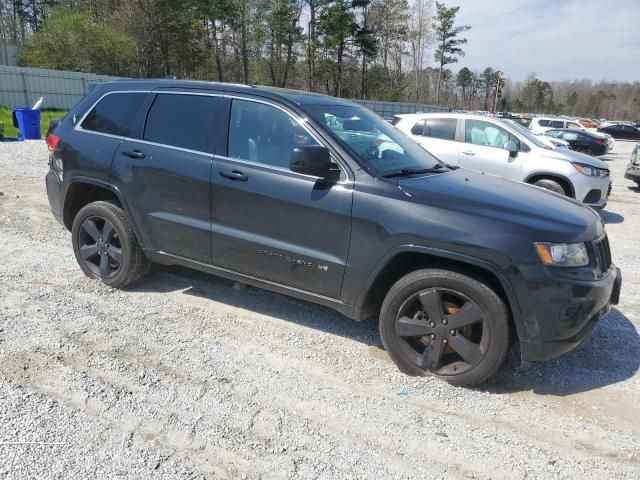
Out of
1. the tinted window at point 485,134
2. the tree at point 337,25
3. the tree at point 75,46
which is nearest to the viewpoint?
the tinted window at point 485,134

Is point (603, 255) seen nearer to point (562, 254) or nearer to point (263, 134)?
point (562, 254)

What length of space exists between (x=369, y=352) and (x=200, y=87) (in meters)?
2.51

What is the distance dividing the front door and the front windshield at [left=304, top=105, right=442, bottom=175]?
24cm

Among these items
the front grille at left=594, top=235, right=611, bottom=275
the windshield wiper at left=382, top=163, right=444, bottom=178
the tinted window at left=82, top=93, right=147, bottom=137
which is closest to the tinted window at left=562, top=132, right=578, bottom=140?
the windshield wiper at left=382, top=163, right=444, bottom=178

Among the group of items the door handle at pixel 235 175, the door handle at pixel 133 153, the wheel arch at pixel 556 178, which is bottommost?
the wheel arch at pixel 556 178

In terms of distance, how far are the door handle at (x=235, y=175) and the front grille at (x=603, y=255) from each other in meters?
2.43

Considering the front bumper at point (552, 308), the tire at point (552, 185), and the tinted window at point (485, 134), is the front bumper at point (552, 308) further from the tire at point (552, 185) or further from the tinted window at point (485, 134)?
the tinted window at point (485, 134)

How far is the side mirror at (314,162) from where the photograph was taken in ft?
10.8

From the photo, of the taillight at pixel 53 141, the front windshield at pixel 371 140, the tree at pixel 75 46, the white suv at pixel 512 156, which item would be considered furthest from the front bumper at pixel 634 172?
the tree at pixel 75 46

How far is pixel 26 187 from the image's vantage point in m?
8.50

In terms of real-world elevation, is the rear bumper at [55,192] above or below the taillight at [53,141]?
below

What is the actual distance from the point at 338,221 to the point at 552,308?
1.41 metres

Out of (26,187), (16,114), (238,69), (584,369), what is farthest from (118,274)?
(238,69)

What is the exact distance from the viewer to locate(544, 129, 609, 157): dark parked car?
72.9 ft
